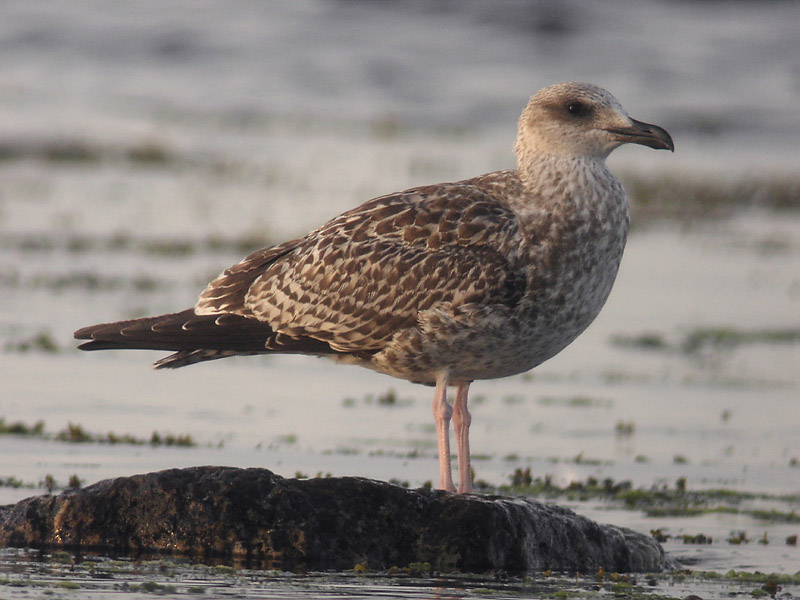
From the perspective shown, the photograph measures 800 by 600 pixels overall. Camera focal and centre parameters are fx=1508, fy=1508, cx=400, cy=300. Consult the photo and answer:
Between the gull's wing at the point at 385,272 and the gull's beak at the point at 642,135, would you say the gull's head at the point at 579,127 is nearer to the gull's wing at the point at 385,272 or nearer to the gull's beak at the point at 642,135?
the gull's beak at the point at 642,135

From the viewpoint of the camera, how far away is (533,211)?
26.6ft

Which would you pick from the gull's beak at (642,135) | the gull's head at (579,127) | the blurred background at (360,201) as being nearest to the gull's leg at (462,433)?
the blurred background at (360,201)

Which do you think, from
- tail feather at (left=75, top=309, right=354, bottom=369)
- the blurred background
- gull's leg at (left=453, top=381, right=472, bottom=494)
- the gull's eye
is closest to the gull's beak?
the gull's eye

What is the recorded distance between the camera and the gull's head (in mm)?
8414

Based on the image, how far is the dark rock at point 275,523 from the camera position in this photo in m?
7.17

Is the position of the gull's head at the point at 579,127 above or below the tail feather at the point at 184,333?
above

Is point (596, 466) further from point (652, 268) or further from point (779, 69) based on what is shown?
point (779, 69)

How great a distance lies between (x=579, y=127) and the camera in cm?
846

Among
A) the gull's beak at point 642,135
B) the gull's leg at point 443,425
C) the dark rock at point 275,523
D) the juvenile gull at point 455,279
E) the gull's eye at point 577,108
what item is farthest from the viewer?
the gull's eye at point 577,108

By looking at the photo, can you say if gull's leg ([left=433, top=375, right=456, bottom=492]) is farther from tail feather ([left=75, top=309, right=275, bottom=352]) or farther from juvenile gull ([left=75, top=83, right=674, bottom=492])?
tail feather ([left=75, top=309, right=275, bottom=352])

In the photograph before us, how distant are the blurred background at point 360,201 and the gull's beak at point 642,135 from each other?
2.23m

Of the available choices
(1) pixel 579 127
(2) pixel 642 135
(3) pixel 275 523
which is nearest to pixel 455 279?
(1) pixel 579 127

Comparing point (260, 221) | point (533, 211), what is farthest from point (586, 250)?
point (260, 221)

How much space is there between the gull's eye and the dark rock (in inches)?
93.5
